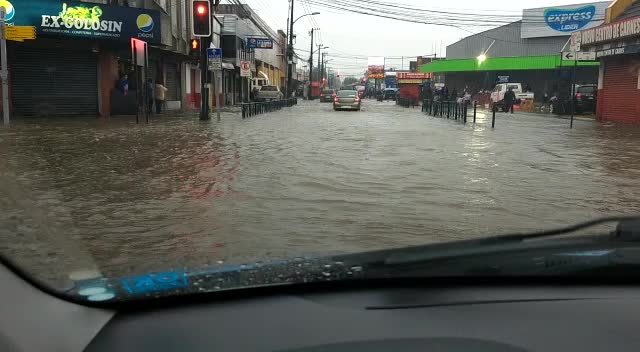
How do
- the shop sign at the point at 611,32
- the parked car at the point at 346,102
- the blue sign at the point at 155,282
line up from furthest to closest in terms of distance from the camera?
the parked car at the point at 346,102 → the shop sign at the point at 611,32 → the blue sign at the point at 155,282

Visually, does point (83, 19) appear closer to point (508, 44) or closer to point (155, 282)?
point (155, 282)

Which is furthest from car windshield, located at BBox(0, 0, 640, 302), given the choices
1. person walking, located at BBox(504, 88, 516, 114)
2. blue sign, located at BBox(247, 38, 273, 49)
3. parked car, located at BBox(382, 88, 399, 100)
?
parked car, located at BBox(382, 88, 399, 100)

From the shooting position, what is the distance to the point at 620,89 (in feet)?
85.6

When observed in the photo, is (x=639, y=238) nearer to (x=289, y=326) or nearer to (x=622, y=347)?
Answer: (x=622, y=347)

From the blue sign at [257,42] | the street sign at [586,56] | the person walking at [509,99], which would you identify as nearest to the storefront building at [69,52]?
the street sign at [586,56]

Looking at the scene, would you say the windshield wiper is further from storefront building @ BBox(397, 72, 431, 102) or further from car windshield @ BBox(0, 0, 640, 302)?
storefront building @ BBox(397, 72, 431, 102)

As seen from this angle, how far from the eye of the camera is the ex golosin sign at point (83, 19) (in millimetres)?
20203

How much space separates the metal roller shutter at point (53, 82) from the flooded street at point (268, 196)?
9.12m

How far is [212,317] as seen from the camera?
1.71 metres

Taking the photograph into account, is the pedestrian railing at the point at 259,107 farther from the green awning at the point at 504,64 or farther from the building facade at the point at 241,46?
the green awning at the point at 504,64

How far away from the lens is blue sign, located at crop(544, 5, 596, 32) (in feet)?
189

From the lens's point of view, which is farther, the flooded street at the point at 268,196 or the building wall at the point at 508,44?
the building wall at the point at 508,44

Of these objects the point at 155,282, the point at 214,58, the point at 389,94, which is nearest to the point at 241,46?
the point at 214,58

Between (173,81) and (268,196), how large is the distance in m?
27.0
